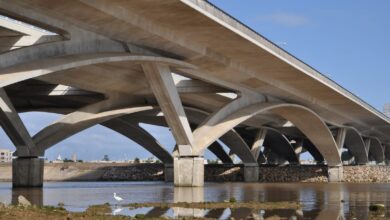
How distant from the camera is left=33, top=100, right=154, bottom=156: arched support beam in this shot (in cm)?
4825

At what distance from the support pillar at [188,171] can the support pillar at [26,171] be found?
10.9 metres

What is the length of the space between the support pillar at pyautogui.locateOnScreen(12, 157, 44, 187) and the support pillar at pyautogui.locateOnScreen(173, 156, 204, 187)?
10885mm

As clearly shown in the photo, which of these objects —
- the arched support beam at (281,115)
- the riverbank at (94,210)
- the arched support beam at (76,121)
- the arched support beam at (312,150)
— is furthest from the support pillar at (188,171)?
the arched support beam at (312,150)

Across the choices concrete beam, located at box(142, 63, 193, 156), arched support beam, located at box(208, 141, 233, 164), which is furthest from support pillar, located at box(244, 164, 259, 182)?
concrete beam, located at box(142, 63, 193, 156)

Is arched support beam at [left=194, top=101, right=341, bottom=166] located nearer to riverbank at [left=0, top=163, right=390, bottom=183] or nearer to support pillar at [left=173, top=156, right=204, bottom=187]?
support pillar at [left=173, top=156, right=204, bottom=187]

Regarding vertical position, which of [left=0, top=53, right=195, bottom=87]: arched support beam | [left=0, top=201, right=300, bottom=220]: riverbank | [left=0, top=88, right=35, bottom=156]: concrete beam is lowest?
[left=0, top=201, right=300, bottom=220]: riverbank

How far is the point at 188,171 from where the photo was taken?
1841 inches

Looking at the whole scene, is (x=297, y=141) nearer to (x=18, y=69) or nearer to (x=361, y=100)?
(x=361, y=100)

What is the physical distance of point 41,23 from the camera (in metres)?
29.9

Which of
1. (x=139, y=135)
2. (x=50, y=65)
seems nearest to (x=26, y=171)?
(x=50, y=65)

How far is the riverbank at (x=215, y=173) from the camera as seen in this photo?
85.8m

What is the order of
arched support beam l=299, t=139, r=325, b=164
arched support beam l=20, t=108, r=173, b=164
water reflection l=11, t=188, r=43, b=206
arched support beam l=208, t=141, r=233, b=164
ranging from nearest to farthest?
water reflection l=11, t=188, r=43, b=206 < arched support beam l=20, t=108, r=173, b=164 < arched support beam l=208, t=141, r=233, b=164 < arched support beam l=299, t=139, r=325, b=164

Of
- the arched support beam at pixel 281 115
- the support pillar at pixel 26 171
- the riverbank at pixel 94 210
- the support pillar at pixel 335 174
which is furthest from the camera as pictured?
the support pillar at pixel 335 174

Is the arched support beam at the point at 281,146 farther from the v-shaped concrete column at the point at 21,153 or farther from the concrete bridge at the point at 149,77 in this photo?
the v-shaped concrete column at the point at 21,153
